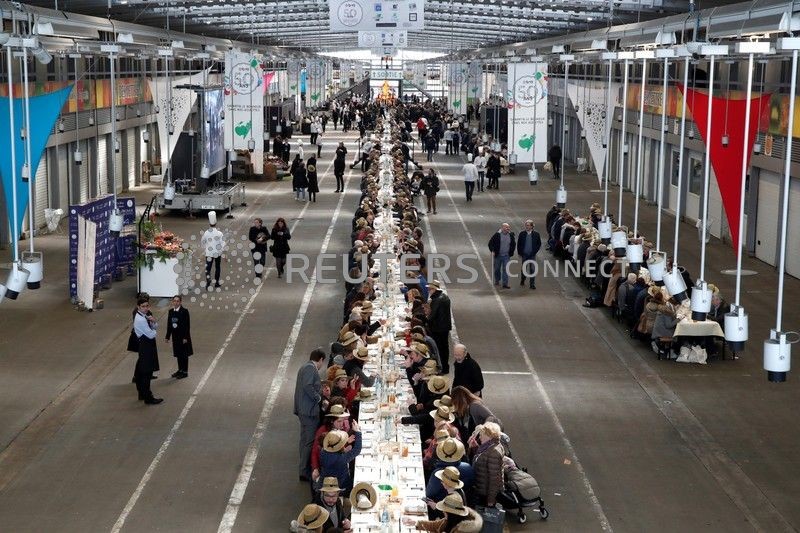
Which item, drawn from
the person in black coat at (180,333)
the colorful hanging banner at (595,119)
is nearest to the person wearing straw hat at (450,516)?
the person in black coat at (180,333)

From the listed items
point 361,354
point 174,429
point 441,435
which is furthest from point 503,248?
point 441,435

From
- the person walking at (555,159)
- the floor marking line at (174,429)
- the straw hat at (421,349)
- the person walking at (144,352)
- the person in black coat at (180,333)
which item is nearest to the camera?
the floor marking line at (174,429)

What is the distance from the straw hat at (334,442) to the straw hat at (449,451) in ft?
2.87

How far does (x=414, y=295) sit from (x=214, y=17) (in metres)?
27.6

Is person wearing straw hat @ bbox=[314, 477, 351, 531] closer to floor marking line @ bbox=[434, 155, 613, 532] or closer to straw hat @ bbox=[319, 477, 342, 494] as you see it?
straw hat @ bbox=[319, 477, 342, 494]

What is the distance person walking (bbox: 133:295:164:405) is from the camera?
53.7ft

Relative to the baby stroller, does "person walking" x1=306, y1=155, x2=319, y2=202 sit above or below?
above

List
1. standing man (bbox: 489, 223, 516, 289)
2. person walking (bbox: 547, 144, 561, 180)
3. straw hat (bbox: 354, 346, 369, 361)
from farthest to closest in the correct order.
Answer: person walking (bbox: 547, 144, 561, 180)
standing man (bbox: 489, 223, 516, 289)
straw hat (bbox: 354, 346, 369, 361)

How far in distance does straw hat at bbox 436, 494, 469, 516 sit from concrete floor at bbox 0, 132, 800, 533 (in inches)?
86.2

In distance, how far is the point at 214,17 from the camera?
145 ft

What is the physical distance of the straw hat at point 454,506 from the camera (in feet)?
33.2

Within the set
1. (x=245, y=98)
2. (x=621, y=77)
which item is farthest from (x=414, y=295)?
(x=621, y=77)

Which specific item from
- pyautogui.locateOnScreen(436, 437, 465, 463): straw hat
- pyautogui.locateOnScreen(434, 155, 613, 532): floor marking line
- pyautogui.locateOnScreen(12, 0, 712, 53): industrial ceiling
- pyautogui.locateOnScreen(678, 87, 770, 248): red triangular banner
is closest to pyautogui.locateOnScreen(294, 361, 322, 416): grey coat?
pyautogui.locateOnScreen(436, 437, 465, 463): straw hat

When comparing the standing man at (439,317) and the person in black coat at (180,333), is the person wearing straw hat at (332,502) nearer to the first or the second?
the person in black coat at (180,333)
